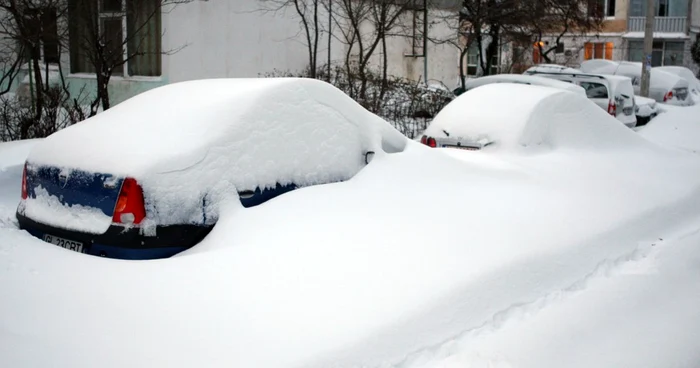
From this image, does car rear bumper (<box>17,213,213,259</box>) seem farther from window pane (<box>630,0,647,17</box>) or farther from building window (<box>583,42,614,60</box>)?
window pane (<box>630,0,647,17</box>)

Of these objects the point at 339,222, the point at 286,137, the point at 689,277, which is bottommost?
the point at 689,277

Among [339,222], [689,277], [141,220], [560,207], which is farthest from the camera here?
[560,207]

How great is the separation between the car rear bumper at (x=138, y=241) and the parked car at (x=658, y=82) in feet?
70.0

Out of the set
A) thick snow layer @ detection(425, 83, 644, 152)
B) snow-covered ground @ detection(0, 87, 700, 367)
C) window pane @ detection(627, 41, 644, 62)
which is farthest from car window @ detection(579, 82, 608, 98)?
window pane @ detection(627, 41, 644, 62)

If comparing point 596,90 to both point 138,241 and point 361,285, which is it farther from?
point 138,241

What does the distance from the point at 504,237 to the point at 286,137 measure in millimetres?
1775

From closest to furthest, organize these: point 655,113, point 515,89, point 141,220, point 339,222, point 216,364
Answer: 1. point 216,364
2. point 141,220
3. point 339,222
4. point 515,89
5. point 655,113

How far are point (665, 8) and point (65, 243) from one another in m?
44.8

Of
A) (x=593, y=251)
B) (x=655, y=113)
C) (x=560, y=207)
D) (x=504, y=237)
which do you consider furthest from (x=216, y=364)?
(x=655, y=113)

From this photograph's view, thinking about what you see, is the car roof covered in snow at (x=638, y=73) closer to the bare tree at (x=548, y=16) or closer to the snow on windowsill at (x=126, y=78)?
the bare tree at (x=548, y=16)

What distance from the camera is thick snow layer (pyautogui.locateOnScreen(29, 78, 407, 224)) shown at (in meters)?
4.87

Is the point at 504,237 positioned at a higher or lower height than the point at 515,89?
lower

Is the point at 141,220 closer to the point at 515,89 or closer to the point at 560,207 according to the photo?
the point at 560,207

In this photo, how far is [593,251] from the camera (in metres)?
5.85
